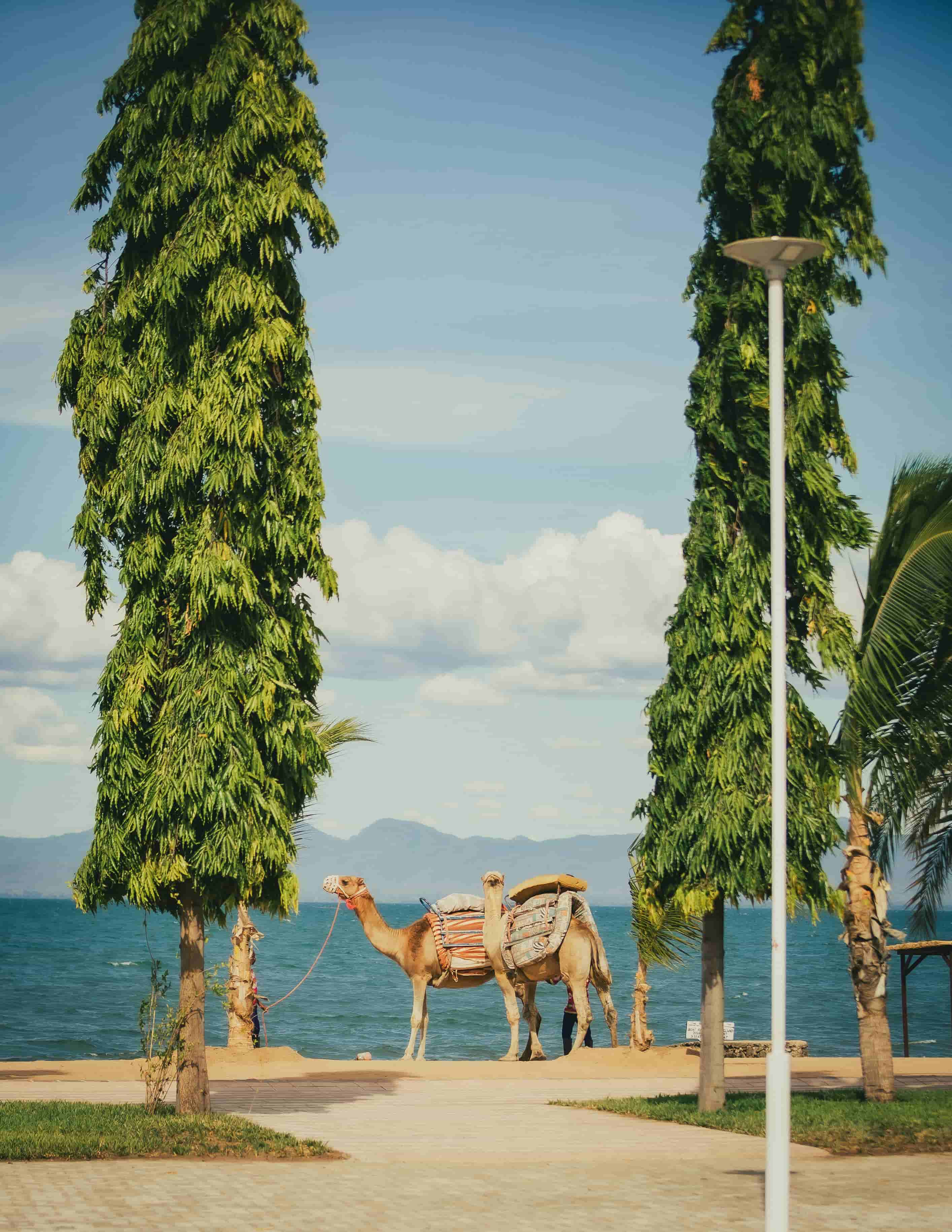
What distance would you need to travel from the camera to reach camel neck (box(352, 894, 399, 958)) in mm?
24172

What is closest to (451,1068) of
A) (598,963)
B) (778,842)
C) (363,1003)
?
(598,963)

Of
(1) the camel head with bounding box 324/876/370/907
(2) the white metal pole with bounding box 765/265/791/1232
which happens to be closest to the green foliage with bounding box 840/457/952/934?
(2) the white metal pole with bounding box 765/265/791/1232

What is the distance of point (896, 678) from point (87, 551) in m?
9.93

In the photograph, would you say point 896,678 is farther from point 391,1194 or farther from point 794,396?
point 391,1194

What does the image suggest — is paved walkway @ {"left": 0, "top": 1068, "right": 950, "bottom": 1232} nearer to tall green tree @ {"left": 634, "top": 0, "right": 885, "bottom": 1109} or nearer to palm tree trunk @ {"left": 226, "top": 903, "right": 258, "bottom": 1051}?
tall green tree @ {"left": 634, "top": 0, "right": 885, "bottom": 1109}

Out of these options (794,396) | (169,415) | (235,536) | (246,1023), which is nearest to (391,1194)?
(235,536)

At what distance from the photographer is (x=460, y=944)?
24.0m

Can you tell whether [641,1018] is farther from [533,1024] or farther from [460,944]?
[460,944]

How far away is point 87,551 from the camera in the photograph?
53.0ft

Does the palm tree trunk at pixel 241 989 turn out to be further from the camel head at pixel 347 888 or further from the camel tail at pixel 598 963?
the camel tail at pixel 598 963

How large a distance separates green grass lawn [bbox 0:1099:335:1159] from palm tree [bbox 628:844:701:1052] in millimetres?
7480

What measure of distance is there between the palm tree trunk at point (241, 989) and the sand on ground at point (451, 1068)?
16.3 inches

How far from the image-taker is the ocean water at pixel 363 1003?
40.3 meters

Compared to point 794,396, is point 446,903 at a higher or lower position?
lower
